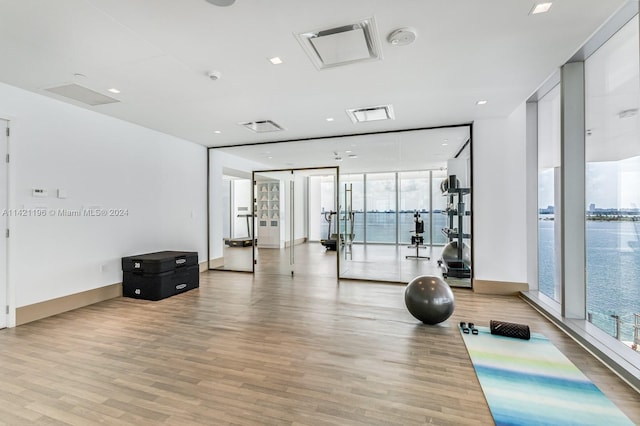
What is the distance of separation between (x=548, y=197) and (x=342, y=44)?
4127 mm

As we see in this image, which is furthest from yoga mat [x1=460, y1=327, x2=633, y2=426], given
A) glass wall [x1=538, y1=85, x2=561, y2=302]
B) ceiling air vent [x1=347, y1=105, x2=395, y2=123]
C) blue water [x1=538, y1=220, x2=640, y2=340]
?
ceiling air vent [x1=347, y1=105, x2=395, y2=123]

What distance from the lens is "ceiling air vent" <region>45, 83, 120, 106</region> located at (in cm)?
372

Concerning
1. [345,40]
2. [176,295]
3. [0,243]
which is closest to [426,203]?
[345,40]

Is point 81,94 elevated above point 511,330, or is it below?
above

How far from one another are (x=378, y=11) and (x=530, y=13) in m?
1.21

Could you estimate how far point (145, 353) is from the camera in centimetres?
297

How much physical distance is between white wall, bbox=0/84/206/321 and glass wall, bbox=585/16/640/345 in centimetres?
653

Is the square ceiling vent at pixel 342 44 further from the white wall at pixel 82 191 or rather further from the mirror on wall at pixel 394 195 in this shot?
the white wall at pixel 82 191

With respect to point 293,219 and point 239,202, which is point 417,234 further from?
point 239,202

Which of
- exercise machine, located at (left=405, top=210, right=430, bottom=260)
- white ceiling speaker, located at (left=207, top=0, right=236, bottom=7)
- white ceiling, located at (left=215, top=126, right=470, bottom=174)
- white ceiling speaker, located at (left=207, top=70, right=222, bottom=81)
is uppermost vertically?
white ceiling speaker, located at (left=207, top=70, right=222, bottom=81)

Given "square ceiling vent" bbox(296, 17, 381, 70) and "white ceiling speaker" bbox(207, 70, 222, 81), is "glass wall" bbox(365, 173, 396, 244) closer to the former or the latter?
"square ceiling vent" bbox(296, 17, 381, 70)

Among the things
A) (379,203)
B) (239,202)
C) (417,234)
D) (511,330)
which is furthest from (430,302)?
(239,202)

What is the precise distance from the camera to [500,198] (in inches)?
198

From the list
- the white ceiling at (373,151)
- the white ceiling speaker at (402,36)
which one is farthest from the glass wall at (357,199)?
the white ceiling speaker at (402,36)
